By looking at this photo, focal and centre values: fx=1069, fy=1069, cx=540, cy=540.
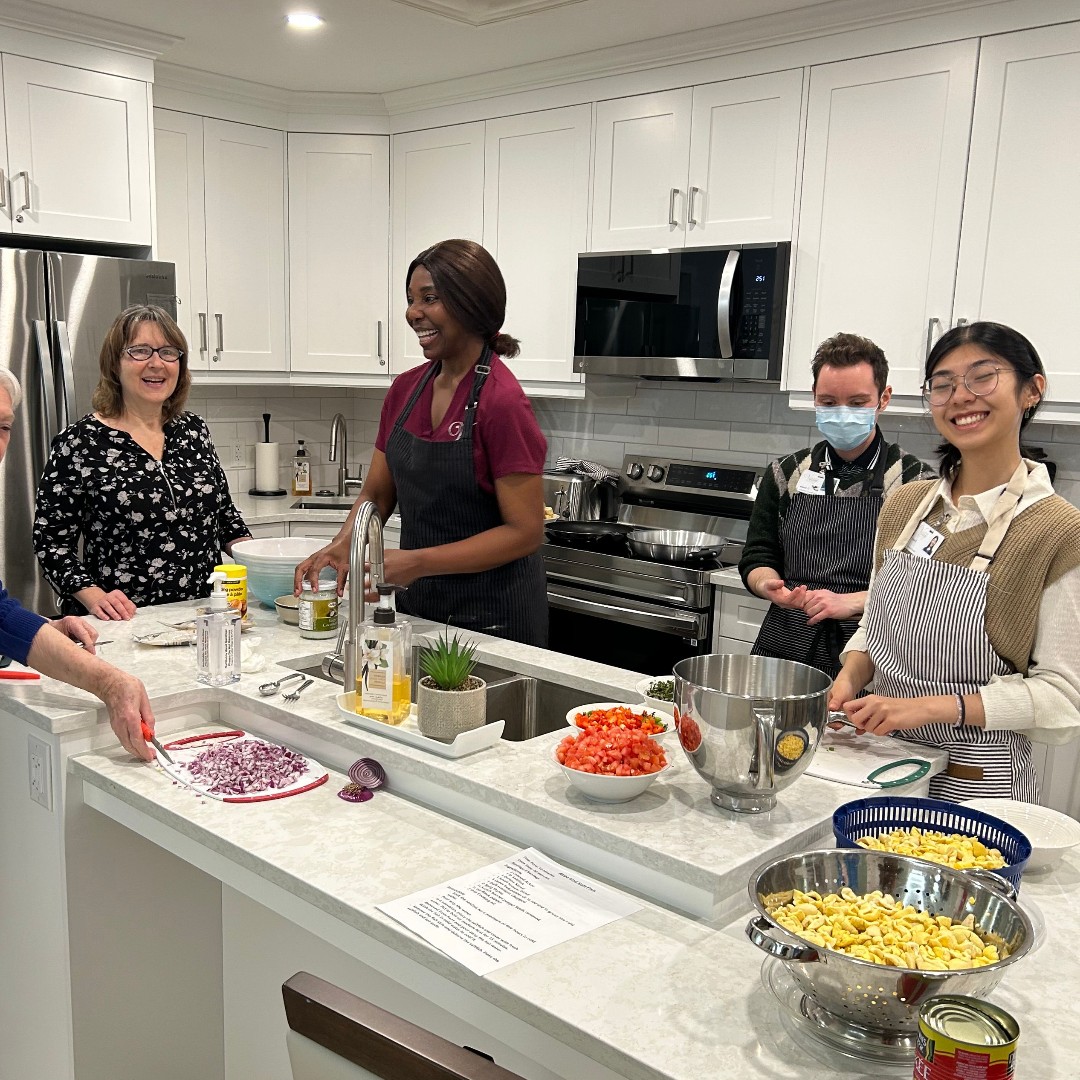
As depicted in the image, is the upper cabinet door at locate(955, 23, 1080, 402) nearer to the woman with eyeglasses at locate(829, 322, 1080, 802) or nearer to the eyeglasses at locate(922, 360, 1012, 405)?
the woman with eyeglasses at locate(829, 322, 1080, 802)

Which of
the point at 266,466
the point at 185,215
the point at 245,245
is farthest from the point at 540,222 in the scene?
the point at 266,466

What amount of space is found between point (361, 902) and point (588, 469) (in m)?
3.09

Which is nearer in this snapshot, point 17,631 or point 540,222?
point 17,631

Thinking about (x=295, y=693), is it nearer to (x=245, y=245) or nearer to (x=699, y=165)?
Result: (x=699, y=165)

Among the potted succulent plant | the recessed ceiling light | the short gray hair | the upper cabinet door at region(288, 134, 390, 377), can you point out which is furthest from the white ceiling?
the potted succulent plant

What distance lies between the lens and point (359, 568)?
1.89m

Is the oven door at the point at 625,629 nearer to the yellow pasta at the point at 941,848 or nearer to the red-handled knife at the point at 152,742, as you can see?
the red-handled knife at the point at 152,742

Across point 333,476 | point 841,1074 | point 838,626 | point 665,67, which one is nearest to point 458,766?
point 841,1074

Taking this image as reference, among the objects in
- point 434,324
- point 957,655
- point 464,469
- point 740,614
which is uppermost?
point 434,324

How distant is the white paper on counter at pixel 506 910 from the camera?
129 centimetres

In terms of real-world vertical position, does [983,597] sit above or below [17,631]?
above

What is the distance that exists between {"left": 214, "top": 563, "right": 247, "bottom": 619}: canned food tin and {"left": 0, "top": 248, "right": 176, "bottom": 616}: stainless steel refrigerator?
62.8 inches

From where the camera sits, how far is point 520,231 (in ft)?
14.0

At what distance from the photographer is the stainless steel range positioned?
140 inches
